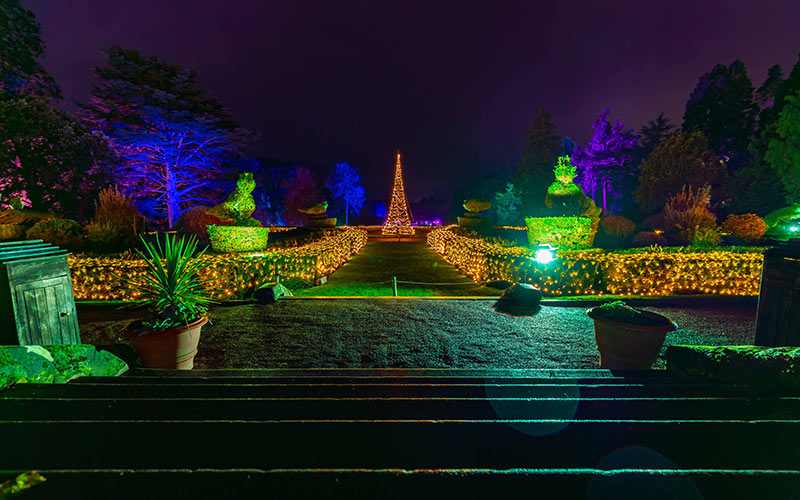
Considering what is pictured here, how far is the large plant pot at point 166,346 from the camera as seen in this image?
370cm

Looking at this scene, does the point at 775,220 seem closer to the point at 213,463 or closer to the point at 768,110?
the point at 768,110

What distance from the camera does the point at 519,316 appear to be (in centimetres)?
652

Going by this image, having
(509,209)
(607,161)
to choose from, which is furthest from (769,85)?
(509,209)

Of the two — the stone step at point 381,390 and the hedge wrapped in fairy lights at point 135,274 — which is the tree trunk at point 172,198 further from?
the stone step at point 381,390

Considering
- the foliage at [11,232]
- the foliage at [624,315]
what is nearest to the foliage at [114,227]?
the foliage at [11,232]

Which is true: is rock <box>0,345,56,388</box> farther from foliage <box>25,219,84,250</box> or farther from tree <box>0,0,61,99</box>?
tree <box>0,0,61,99</box>

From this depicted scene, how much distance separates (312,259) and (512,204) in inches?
1331

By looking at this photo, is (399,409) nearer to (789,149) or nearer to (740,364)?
(740,364)

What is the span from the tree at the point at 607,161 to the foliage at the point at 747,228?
2768cm

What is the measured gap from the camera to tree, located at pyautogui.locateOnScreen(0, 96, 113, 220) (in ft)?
56.4

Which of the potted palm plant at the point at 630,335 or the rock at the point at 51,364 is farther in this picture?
the potted palm plant at the point at 630,335

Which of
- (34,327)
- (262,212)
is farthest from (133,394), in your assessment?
(262,212)

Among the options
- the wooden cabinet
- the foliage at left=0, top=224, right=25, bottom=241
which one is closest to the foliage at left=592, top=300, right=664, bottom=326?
the wooden cabinet

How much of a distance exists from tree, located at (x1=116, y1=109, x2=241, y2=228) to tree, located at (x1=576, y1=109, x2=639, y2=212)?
43088 millimetres
